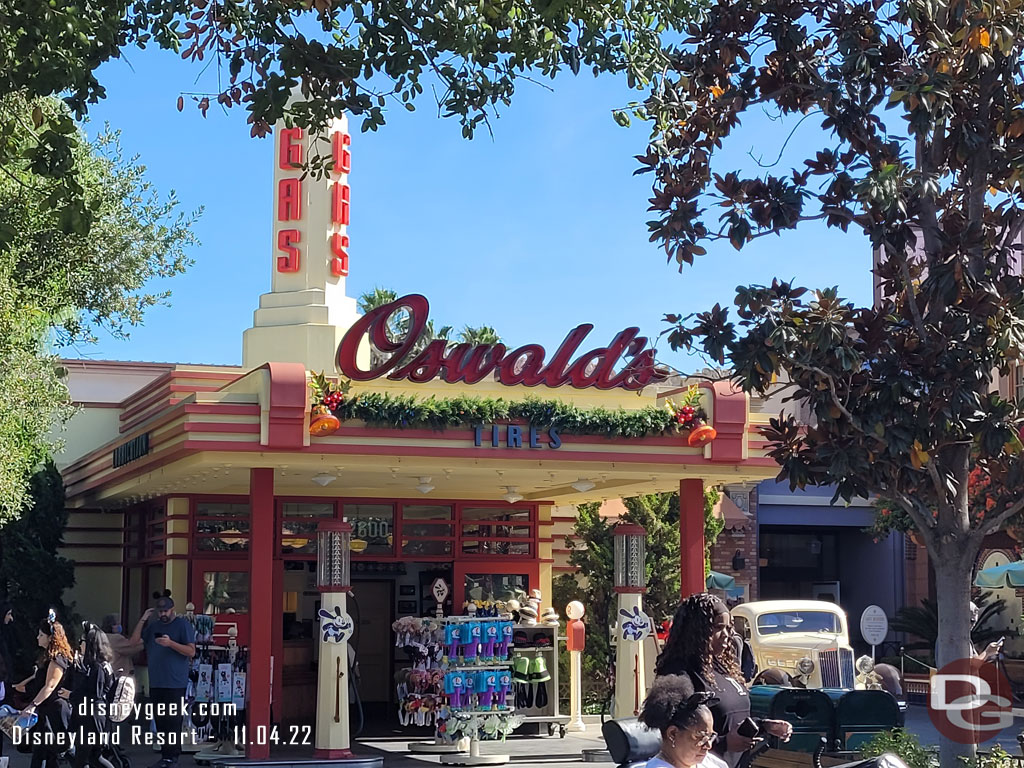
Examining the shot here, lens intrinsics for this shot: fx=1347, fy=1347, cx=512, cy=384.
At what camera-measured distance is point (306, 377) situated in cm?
1419

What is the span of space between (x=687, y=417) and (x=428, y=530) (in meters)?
5.20

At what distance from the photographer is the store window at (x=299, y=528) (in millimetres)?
18469

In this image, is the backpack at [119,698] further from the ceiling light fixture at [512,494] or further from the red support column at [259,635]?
the ceiling light fixture at [512,494]

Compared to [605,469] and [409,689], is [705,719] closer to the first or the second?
[605,469]

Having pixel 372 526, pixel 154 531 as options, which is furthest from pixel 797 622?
pixel 154 531

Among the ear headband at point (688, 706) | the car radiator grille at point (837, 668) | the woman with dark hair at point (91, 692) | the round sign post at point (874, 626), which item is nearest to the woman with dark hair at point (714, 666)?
the ear headband at point (688, 706)

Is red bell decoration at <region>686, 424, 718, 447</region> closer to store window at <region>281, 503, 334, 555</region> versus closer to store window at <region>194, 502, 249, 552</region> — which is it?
store window at <region>281, 503, 334, 555</region>

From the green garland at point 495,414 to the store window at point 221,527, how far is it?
4.91 metres

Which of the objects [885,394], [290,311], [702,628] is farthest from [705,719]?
[290,311]

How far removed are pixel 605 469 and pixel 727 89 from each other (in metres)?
6.23

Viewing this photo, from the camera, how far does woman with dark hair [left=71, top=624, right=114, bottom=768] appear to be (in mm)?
11672

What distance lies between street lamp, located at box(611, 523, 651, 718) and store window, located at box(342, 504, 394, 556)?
156 inches

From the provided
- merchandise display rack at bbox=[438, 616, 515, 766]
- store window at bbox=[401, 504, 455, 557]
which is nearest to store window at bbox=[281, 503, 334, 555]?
store window at bbox=[401, 504, 455, 557]

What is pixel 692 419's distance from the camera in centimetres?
1574
